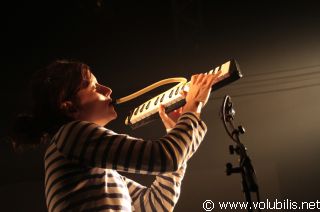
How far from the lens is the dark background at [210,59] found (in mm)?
2572

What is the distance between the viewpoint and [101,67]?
2844 millimetres

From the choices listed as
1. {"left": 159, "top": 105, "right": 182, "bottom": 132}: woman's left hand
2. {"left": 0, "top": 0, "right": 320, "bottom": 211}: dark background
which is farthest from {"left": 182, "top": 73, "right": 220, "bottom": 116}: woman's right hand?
{"left": 0, "top": 0, "right": 320, "bottom": 211}: dark background

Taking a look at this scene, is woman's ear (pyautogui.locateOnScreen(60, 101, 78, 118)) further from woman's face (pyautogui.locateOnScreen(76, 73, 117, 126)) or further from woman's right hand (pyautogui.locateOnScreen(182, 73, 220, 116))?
woman's right hand (pyautogui.locateOnScreen(182, 73, 220, 116))

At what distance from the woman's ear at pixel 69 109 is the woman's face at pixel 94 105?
0.5 inches

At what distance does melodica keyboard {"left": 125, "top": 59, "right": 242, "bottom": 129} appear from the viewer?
1.14 m

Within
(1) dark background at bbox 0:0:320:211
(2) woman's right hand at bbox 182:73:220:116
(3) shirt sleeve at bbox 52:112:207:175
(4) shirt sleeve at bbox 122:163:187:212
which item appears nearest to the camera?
(3) shirt sleeve at bbox 52:112:207:175

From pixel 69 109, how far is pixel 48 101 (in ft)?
0.25

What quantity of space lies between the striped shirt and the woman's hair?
133mm

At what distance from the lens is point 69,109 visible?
1.14 meters

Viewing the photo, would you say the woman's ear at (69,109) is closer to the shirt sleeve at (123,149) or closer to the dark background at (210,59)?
the shirt sleeve at (123,149)

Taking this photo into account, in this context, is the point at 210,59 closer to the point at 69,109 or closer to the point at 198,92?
the point at 198,92

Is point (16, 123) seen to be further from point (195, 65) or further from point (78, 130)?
point (195, 65)

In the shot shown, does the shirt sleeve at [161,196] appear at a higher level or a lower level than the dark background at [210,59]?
lower

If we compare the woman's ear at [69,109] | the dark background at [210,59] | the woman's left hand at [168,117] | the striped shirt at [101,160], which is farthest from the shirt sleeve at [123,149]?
the dark background at [210,59]
